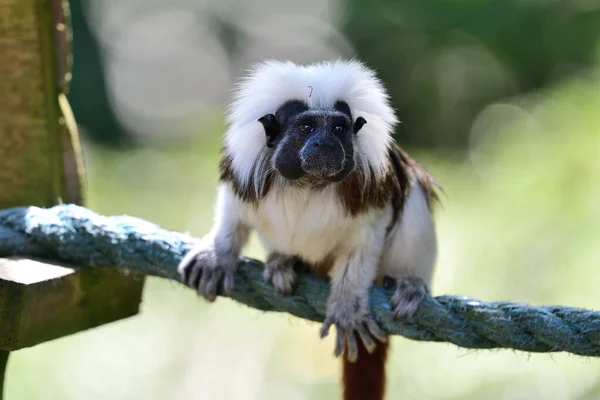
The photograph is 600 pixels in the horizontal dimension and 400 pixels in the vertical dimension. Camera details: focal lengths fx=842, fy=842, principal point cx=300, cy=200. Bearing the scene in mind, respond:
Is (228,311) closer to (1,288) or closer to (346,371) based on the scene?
(346,371)

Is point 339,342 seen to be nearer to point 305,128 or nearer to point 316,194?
point 316,194

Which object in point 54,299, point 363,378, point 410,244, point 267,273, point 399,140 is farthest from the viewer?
point 399,140

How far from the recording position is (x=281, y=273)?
94.0 inches

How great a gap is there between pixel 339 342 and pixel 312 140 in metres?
0.56

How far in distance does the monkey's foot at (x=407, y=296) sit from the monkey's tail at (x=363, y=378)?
0.78ft

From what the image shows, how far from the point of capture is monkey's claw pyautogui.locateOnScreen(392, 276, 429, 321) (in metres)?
2.21

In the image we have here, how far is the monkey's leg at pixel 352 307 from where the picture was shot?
7.54ft

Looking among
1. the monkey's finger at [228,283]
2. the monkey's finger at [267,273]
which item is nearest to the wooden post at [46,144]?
the monkey's finger at [228,283]

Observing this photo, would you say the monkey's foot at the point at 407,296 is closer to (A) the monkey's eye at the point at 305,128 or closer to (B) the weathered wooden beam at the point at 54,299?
(A) the monkey's eye at the point at 305,128

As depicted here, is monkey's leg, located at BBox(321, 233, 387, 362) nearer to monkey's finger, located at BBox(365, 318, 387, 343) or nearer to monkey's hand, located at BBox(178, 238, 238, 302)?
monkey's finger, located at BBox(365, 318, 387, 343)

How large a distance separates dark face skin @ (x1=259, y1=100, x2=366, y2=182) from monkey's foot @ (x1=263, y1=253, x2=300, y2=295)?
28 cm

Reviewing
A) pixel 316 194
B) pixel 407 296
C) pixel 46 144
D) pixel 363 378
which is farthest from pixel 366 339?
pixel 46 144

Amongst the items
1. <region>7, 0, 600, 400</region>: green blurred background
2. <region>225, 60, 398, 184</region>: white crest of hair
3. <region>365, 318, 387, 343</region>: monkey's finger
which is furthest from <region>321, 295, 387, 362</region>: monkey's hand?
<region>225, 60, 398, 184</region>: white crest of hair

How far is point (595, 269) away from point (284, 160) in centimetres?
286
